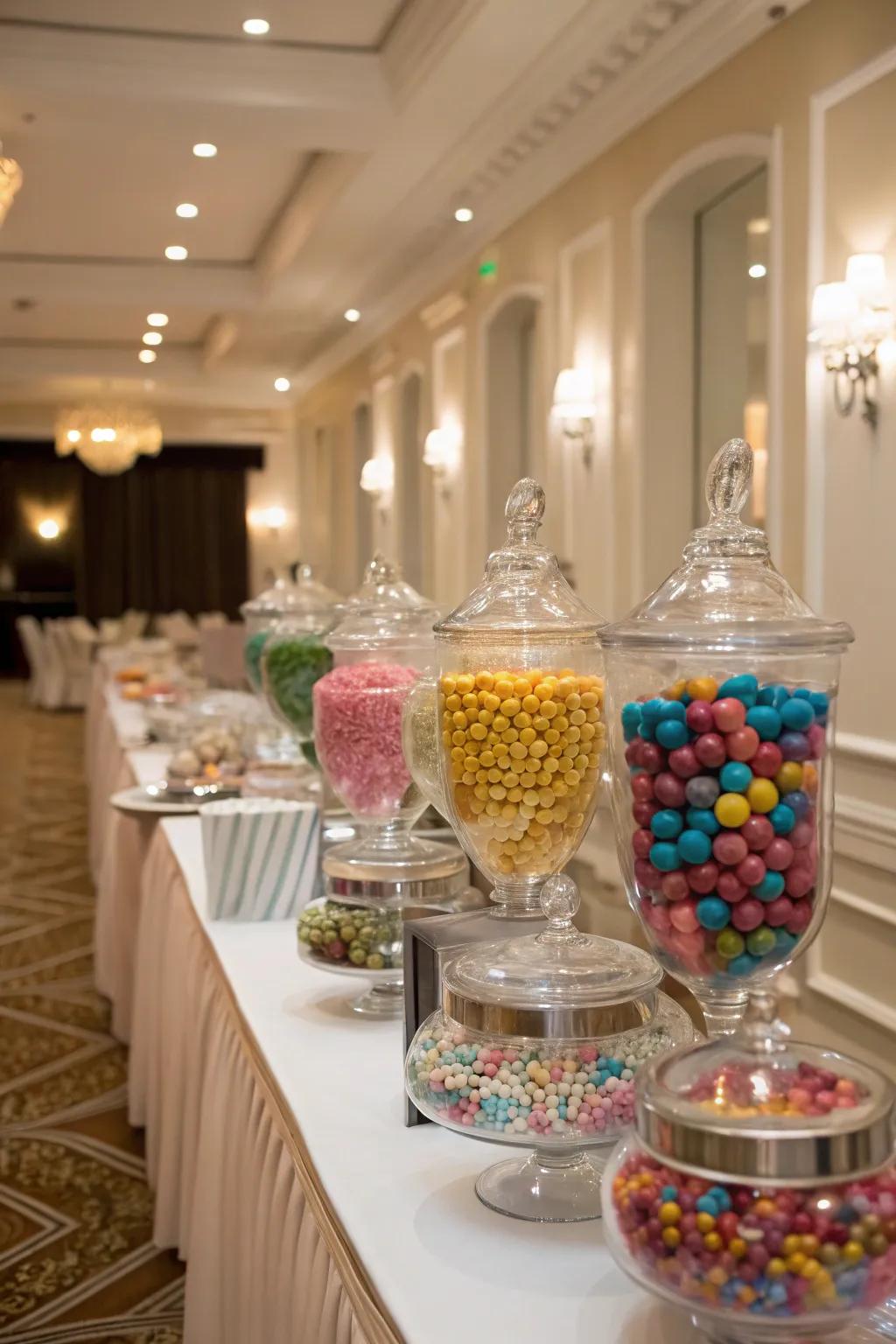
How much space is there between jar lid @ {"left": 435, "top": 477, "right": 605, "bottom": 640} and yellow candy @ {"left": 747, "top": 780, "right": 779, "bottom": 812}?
1.34 ft

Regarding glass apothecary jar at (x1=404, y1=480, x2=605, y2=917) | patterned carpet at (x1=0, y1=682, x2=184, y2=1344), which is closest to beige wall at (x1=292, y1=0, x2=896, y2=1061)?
patterned carpet at (x1=0, y1=682, x2=184, y2=1344)

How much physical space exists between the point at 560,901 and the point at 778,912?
0.27 meters

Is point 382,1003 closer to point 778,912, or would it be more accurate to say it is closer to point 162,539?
point 778,912

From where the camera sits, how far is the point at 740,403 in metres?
5.52

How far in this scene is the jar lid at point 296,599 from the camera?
10.6ft

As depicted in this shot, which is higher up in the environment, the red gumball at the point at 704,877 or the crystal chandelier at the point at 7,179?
the crystal chandelier at the point at 7,179

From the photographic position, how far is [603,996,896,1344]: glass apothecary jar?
0.83 m

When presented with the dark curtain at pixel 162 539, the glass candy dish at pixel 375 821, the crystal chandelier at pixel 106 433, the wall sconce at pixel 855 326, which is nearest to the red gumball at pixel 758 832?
the glass candy dish at pixel 375 821

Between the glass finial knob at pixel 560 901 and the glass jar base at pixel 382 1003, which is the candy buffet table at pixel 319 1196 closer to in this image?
the glass jar base at pixel 382 1003

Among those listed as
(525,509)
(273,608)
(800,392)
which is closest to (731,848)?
(525,509)

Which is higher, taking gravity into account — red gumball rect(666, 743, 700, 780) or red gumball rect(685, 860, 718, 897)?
red gumball rect(666, 743, 700, 780)

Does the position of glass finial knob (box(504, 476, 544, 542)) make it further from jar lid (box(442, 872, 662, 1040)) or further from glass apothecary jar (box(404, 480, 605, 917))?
jar lid (box(442, 872, 662, 1040))

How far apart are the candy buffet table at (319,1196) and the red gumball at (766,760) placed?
431 millimetres

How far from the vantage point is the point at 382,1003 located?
1.81 meters
